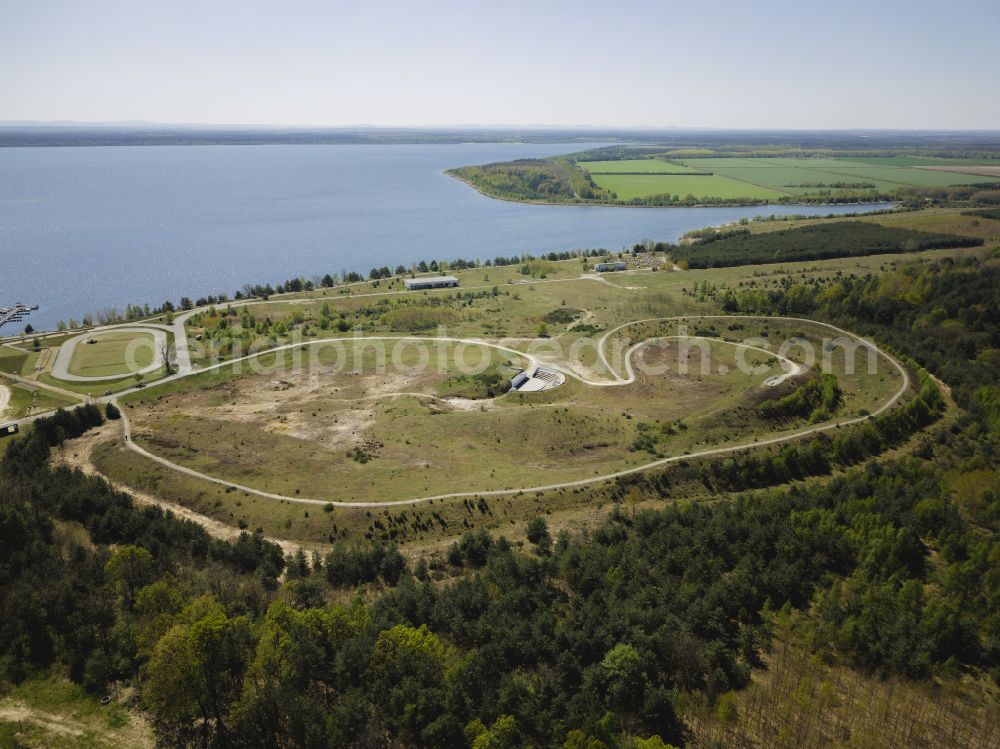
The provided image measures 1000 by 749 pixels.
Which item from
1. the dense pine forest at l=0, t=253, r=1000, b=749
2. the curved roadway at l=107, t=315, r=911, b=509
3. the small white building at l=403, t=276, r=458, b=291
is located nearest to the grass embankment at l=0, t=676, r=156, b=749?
the dense pine forest at l=0, t=253, r=1000, b=749

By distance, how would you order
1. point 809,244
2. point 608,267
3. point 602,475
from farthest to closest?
1. point 809,244
2. point 608,267
3. point 602,475

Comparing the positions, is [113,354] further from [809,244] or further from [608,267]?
[809,244]

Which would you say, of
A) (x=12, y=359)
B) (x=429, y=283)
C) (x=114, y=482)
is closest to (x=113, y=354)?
(x=12, y=359)

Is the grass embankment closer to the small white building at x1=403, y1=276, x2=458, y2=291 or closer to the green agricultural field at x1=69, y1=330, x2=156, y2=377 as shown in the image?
the green agricultural field at x1=69, y1=330, x2=156, y2=377

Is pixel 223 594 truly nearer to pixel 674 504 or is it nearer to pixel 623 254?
pixel 674 504

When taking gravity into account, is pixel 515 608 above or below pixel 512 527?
above

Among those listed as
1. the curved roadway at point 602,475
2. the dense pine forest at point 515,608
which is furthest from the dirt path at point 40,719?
the curved roadway at point 602,475

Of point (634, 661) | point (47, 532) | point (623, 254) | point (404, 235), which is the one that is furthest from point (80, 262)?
point (634, 661)
